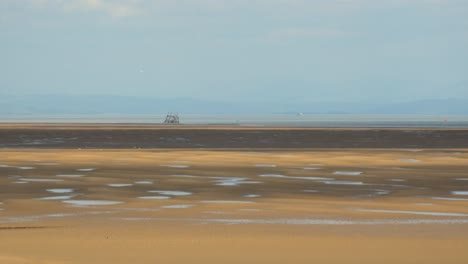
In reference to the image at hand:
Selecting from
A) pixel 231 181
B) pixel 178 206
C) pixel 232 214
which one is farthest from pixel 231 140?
pixel 232 214

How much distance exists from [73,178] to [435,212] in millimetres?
9495

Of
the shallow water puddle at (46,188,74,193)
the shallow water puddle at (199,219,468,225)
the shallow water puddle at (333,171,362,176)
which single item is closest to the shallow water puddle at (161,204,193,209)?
the shallow water puddle at (199,219,468,225)

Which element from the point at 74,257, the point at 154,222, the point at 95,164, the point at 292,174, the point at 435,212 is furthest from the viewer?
the point at 95,164

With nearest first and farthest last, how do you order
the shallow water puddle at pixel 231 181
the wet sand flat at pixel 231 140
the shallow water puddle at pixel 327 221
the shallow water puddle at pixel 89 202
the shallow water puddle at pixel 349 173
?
the shallow water puddle at pixel 327 221 → the shallow water puddle at pixel 89 202 → the shallow water puddle at pixel 231 181 → the shallow water puddle at pixel 349 173 → the wet sand flat at pixel 231 140

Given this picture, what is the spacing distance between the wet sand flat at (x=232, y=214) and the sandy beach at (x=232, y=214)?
0.06ft

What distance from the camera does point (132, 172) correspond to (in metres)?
23.9

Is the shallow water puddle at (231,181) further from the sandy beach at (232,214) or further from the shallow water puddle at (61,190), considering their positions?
the shallow water puddle at (61,190)

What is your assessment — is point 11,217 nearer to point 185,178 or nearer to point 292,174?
point 185,178

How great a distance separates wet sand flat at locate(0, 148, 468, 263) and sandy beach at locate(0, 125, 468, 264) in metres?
0.02

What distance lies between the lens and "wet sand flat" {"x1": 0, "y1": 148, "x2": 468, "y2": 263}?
1060 centimetres

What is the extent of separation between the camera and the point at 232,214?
14375 mm

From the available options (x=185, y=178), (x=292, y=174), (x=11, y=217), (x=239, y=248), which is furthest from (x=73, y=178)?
(x=239, y=248)

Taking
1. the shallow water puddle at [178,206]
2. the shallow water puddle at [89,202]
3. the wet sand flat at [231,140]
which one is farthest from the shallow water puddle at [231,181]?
the wet sand flat at [231,140]

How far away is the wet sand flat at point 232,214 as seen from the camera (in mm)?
10602
